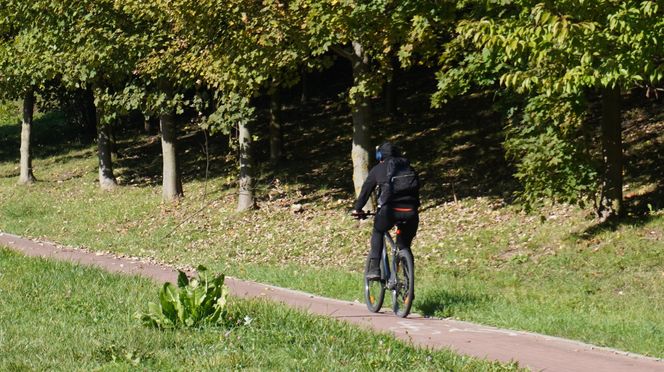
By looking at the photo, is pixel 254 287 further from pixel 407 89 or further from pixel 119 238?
pixel 407 89

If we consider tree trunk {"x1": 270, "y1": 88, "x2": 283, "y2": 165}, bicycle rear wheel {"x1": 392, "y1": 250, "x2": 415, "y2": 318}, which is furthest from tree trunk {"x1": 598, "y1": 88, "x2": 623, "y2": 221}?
tree trunk {"x1": 270, "y1": 88, "x2": 283, "y2": 165}

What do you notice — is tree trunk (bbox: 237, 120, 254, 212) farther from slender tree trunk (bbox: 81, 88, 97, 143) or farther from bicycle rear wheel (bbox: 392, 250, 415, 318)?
slender tree trunk (bbox: 81, 88, 97, 143)

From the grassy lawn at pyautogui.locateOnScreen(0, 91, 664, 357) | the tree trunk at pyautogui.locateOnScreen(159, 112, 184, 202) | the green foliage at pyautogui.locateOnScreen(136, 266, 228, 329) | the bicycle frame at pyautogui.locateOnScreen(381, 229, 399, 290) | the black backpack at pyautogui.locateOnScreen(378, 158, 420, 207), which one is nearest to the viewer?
the green foliage at pyautogui.locateOnScreen(136, 266, 228, 329)

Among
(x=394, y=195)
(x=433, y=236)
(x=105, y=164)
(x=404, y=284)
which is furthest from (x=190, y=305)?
(x=105, y=164)

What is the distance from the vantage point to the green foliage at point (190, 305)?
342 inches

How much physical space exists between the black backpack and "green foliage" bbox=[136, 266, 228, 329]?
2.45 meters

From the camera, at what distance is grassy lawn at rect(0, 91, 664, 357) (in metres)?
12.0

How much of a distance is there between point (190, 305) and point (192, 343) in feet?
2.58

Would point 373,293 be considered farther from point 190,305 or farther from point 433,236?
point 433,236

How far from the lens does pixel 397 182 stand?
10.5 metres

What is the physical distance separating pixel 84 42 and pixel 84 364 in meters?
19.1

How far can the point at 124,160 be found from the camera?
123 ft

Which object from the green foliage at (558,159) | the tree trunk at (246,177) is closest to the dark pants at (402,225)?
the green foliage at (558,159)

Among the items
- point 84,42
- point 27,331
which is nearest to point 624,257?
point 27,331
